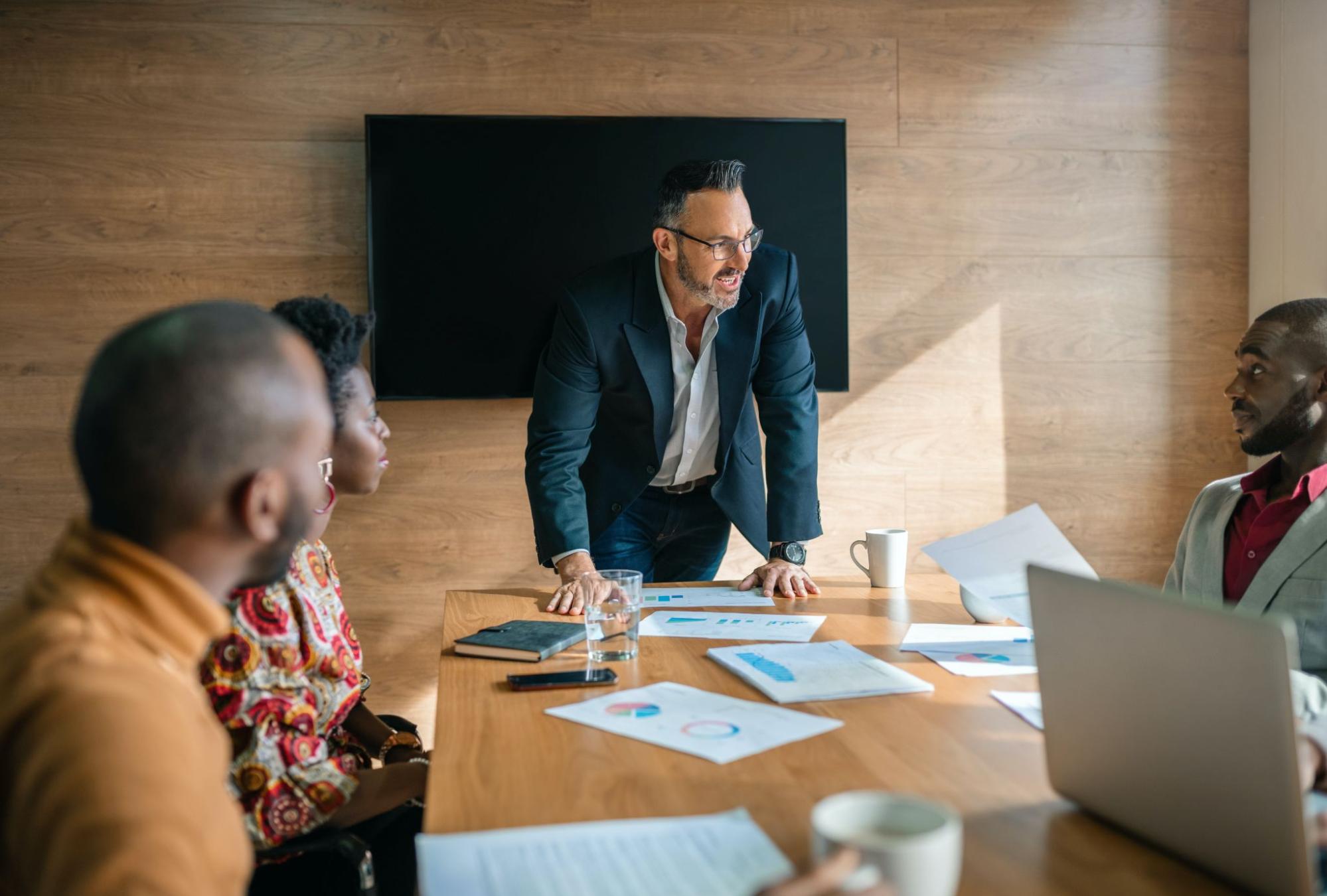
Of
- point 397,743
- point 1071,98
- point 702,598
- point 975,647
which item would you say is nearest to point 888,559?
point 702,598

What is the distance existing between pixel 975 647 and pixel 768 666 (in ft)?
1.09

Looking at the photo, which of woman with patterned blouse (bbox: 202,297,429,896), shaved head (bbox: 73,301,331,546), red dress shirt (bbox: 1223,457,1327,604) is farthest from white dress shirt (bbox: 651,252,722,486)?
shaved head (bbox: 73,301,331,546)

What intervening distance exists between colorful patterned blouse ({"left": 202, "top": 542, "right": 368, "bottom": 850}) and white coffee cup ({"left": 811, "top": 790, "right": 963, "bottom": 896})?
694mm

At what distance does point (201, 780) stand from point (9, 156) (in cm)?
287

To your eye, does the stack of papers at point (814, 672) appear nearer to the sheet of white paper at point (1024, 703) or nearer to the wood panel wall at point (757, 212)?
the sheet of white paper at point (1024, 703)

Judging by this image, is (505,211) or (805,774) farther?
(505,211)

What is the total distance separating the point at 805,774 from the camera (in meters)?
1.05

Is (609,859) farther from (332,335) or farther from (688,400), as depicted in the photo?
(688,400)

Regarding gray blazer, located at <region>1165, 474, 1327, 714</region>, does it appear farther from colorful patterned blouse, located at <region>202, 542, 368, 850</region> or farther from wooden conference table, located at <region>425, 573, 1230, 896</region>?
colorful patterned blouse, located at <region>202, 542, 368, 850</region>

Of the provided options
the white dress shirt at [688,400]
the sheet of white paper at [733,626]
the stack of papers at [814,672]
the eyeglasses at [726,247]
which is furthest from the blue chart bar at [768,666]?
the eyeglasses at [726,247]

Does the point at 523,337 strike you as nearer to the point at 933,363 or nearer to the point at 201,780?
the point at 933,363

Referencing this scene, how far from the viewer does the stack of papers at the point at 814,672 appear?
1314mm

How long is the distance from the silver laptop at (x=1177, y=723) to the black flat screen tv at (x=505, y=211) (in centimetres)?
227

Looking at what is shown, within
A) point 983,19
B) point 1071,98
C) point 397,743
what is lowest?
point 397,743
